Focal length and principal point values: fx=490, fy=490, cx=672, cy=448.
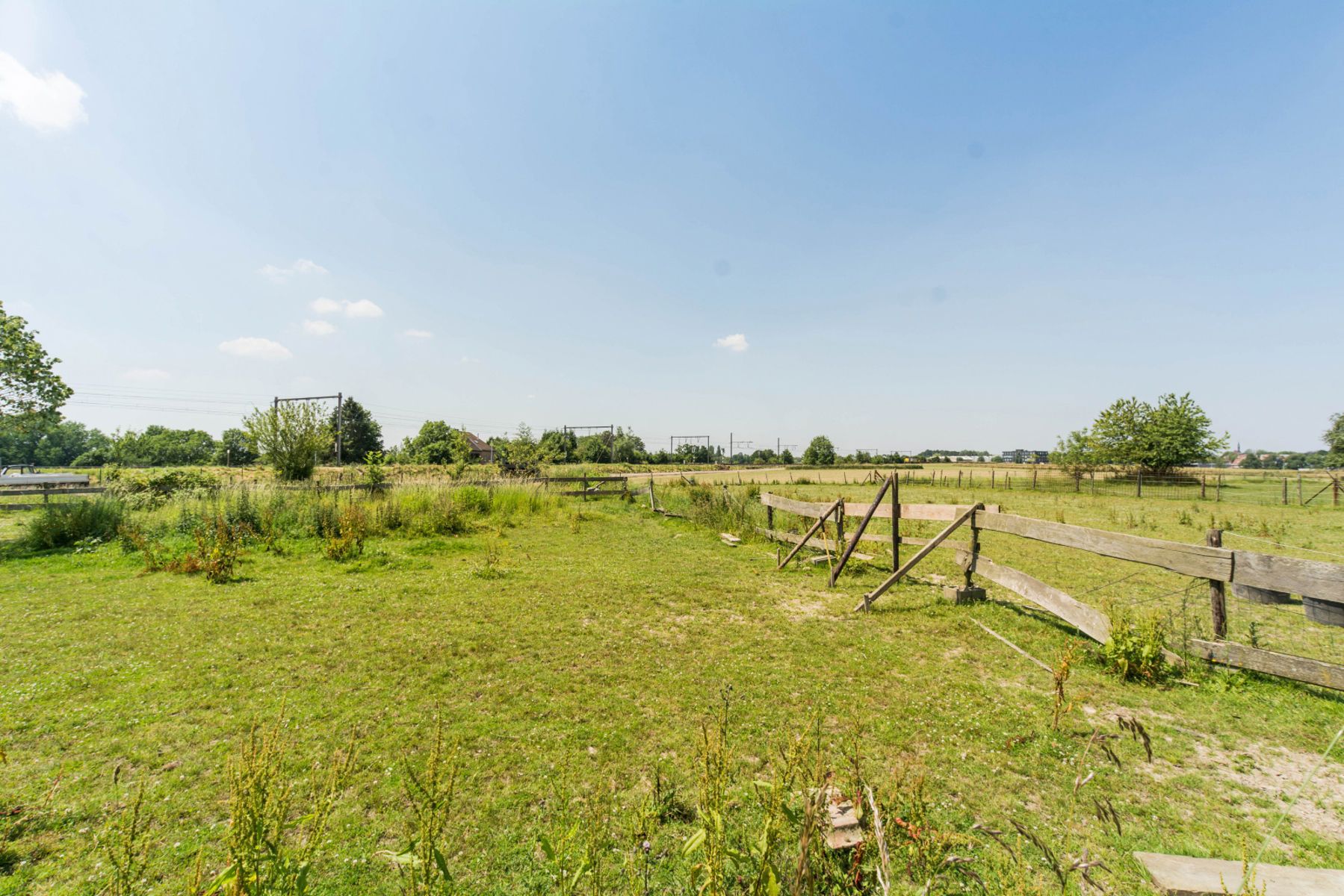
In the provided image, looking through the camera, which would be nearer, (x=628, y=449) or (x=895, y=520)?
(x=895, y=520)

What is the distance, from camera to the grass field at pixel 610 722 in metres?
2.92

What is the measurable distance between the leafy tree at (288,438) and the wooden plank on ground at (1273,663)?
966 inches

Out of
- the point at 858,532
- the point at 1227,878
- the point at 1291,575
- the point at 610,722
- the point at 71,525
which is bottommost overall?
the point at 610,722

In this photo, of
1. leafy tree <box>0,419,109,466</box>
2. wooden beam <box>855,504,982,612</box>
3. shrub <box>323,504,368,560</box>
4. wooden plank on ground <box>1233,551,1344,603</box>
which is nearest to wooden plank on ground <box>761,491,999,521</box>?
wooden beam <box>855,504,982,612</box>

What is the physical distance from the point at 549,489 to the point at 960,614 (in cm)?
1803

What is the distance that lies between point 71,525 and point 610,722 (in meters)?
15.9

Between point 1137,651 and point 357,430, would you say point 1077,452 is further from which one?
point 357,430

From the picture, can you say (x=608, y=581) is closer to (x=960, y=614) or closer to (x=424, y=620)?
(x=424, y=620)

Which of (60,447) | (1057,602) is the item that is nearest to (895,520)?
(1057,602)

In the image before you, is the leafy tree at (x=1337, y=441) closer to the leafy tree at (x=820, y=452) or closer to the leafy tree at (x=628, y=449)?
the leafy tree at (x=820, y=452)

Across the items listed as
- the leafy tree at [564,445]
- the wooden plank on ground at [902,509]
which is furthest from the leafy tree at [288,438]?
the leafy tree at [564,445]

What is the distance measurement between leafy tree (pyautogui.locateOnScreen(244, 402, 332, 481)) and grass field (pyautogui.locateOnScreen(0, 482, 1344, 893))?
10807 millimetres

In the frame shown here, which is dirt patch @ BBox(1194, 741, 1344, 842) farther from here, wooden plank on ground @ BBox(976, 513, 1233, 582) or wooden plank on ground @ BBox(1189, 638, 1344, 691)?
wooden plank on ground @ BBox(976, 513, 1233, 582)

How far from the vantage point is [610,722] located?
4457mm
